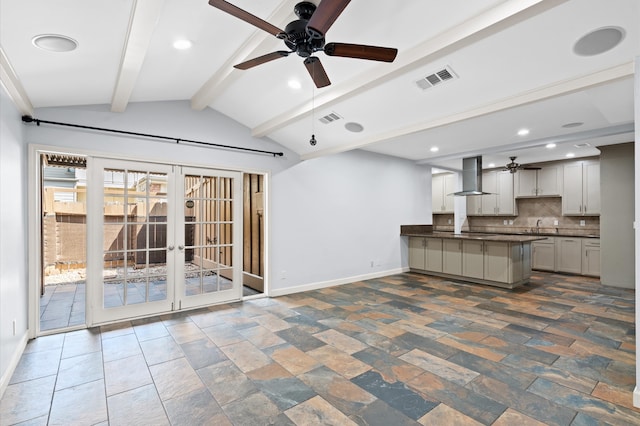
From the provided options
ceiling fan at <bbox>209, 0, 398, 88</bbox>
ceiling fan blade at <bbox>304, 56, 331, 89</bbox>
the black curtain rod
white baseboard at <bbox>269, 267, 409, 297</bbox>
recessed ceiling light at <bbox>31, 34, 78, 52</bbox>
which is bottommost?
white baseboard at <bbox>269, 267, 409, 297</bbox>

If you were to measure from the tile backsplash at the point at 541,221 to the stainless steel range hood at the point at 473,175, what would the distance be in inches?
95.9

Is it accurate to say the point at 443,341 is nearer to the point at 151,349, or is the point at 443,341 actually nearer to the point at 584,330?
the point at 584,330

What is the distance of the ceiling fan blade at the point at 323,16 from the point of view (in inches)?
68.7

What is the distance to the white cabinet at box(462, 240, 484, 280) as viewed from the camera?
20.1 ft

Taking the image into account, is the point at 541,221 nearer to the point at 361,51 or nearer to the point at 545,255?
the point at 545,255

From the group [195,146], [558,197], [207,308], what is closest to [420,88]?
[195,146]

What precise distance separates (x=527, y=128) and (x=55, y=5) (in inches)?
212

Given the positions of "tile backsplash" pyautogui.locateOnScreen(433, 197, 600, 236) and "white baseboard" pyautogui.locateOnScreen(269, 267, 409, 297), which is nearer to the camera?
"white baseboard" pyautogui.locateOnScreen(269, 267, 409, 297)

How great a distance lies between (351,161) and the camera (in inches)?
256

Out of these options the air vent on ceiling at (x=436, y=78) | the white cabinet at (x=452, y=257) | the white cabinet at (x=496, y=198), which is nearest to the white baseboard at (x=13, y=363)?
the air vent on ceiling at (x=436, y=78)

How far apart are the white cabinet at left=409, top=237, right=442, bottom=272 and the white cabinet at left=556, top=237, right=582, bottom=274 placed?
9.21 ft

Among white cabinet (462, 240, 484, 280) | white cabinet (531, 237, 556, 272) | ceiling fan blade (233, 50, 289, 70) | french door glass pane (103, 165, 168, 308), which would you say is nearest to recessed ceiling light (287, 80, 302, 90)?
ceiling fan blade (233, 50, 289, 70)

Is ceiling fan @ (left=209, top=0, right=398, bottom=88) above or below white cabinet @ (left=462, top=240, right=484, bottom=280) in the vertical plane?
above

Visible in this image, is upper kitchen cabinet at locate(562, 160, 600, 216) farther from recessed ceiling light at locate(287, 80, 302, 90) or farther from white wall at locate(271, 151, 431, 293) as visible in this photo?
recessed ceiling light at locate(287, 80, 302, 90)
